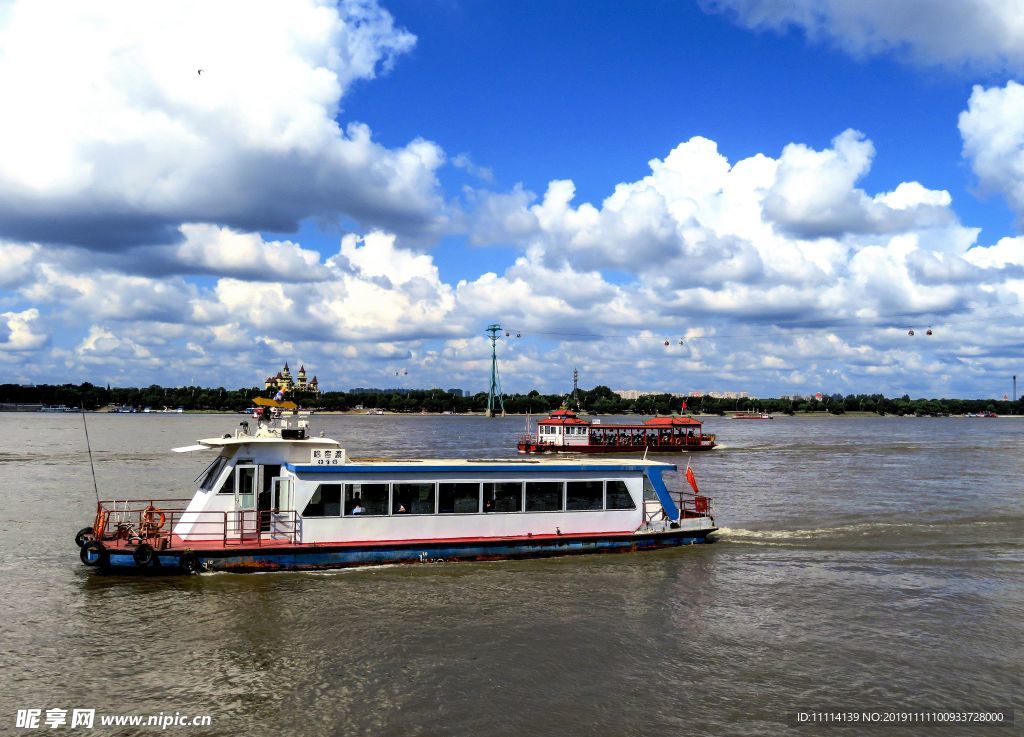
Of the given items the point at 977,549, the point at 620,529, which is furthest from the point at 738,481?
the point at 620,529

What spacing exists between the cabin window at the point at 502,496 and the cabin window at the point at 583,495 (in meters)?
1.63

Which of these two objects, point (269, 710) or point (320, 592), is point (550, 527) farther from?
point (269, 710)

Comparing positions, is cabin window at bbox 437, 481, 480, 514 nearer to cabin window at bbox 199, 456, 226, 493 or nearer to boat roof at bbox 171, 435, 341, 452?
boat roof at bbox 171, 435, 341, 452

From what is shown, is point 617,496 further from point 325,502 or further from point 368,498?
point 325,502

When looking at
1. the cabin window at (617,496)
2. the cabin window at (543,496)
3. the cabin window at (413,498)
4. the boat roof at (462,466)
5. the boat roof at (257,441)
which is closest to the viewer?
A: the boat roof at (257,441)

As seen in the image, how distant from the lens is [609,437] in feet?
251

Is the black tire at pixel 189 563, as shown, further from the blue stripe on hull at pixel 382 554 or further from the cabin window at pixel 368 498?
the cabin window at pixel 368 498

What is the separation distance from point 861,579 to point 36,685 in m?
20.3

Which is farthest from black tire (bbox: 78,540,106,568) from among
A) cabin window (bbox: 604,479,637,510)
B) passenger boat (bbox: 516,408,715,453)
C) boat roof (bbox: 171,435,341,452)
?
passenger boat (bbox: 516,408,715,453)

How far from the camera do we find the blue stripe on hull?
1958cm

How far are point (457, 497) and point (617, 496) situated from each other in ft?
17.4

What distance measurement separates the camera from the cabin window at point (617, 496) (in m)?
23.8

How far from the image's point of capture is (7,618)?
681 inches

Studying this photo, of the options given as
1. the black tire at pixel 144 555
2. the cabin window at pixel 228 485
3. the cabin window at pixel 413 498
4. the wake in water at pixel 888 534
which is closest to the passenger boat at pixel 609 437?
the wake in water at pixel 888 534
